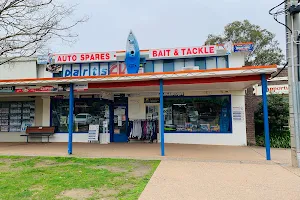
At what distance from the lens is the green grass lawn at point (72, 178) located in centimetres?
494

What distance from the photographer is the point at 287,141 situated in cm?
1198

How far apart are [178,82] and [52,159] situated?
5392 millimetres

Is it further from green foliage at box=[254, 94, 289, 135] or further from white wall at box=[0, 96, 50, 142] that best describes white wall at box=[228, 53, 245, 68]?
white wall at box=[0, 96, 50, 142]

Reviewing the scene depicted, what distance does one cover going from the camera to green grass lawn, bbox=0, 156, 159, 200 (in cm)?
494

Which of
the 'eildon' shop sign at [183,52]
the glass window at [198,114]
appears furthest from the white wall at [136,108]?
the 'eildon' shop sign at [183,52]

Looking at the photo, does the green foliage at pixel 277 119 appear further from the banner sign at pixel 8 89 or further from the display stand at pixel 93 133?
the banner sign at pixel 8 89

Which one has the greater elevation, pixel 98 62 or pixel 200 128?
pixel 98 62

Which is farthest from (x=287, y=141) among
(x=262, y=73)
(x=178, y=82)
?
(x=178, y=82)

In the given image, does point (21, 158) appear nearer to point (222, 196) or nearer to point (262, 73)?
point (222, 196)

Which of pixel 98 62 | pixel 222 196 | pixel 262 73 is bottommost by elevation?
pixel 222 196

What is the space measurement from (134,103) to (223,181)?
7.92 metres

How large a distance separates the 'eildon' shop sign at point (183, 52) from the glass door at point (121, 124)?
347cm

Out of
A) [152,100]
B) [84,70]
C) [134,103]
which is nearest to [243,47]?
[152,100]

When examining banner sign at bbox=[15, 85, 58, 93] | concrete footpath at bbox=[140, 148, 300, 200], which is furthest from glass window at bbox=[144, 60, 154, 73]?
concrete footpath at bbox=[140, 148, 300, 200]
